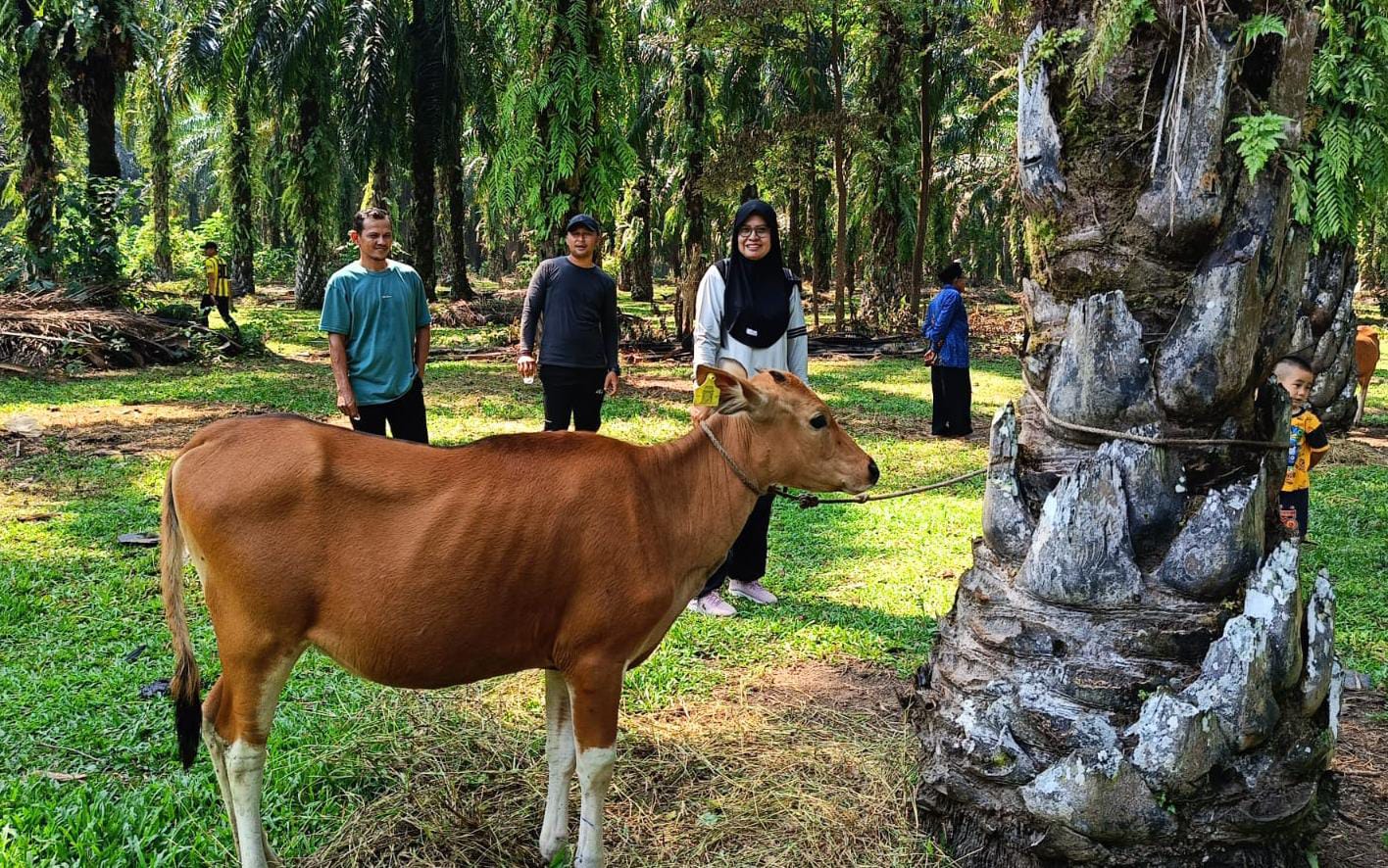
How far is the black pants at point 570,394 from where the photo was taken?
6.84 m

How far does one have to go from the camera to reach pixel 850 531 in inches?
316

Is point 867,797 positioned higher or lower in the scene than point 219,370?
lower

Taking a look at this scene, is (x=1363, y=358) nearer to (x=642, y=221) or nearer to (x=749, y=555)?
(x=749, y=555)

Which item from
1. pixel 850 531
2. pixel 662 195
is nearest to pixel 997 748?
pixel 850 531

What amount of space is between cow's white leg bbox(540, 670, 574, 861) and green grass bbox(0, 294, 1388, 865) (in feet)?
2.27

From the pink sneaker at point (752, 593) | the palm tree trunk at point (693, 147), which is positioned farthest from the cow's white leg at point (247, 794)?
the palm tree trunk at point (693, 147)

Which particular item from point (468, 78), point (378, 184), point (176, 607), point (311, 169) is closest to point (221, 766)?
point (176, 607)

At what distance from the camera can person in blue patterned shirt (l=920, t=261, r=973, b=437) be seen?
11.6 meters

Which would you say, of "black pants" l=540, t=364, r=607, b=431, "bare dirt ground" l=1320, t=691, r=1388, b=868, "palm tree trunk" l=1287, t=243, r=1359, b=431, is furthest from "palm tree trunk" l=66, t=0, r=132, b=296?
"bare dirt ground" l=1320, t=691, r=1388, b=868

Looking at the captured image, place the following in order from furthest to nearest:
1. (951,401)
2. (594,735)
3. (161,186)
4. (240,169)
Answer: (161,186)
(240,169)
(951,401)
(594,735)

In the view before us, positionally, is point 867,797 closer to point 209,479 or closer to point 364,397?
point 209,479

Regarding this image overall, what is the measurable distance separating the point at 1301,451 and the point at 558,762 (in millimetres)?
5187

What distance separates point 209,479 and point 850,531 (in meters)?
5.69

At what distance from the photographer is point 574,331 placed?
22.3 ft
